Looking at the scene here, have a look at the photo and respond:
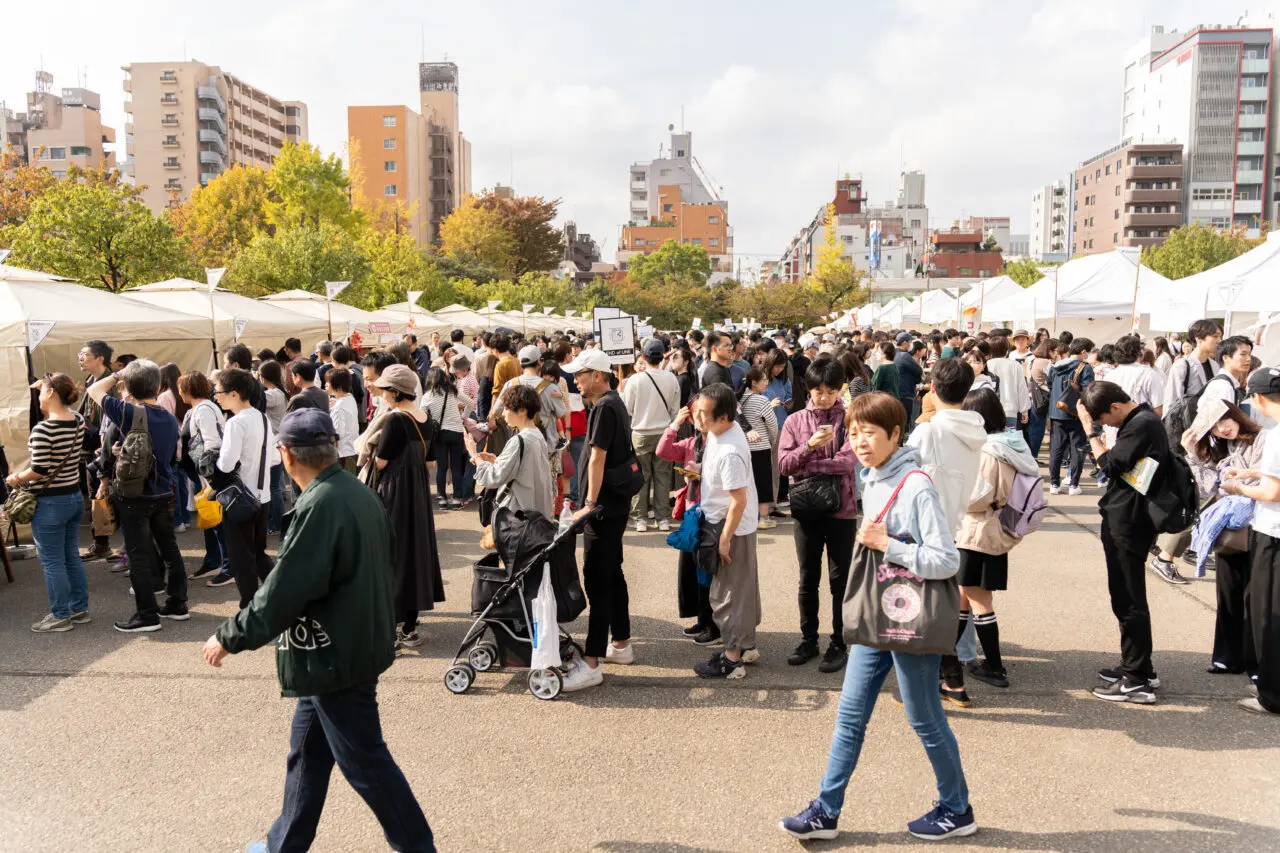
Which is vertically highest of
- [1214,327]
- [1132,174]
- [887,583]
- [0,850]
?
[1132,174]

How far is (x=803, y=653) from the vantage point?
5.64 m

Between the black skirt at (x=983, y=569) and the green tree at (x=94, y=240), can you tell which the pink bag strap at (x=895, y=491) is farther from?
the green tree at (x=94, y=240)

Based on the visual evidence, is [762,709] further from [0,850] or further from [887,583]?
[0,850]

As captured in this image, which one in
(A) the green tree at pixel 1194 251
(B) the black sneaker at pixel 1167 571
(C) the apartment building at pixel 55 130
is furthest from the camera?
(C) the apartment building at pixel 55 130

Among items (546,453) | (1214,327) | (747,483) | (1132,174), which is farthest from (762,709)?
(1132,174)

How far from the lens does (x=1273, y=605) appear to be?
461 centimetres

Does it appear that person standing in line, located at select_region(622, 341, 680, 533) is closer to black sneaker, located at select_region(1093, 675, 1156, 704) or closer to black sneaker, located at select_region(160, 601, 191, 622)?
black sneaker, located at select_region(160, 601, 191, 622)

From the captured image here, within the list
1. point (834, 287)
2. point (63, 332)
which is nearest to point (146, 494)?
point (63, 332)

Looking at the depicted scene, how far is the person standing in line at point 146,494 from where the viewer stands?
6289 mm

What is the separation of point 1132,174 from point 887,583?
3842 inches

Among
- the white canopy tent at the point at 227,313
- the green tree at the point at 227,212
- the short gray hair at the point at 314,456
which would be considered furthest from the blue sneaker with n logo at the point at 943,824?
the green tree at the point at 227,212

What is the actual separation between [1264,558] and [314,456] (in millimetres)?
4782

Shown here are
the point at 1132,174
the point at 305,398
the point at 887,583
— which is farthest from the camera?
the point at 1132,174

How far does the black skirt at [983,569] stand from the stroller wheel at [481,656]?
2.86m
